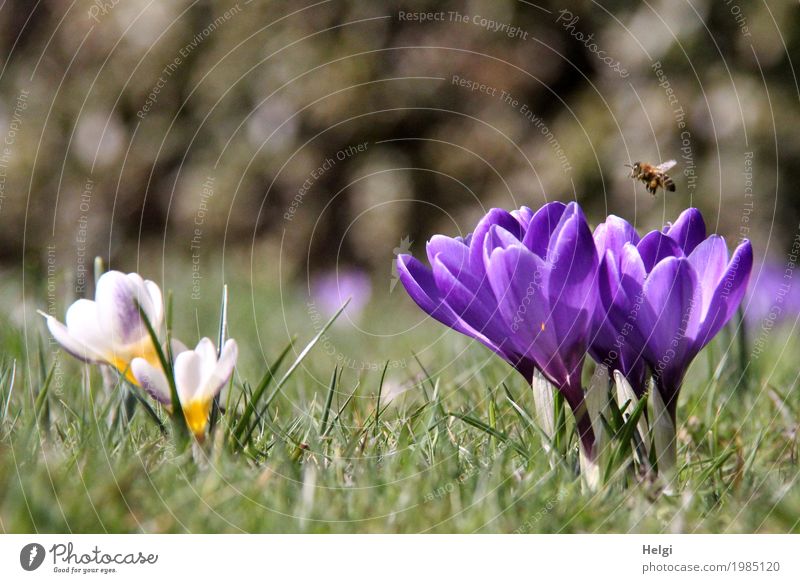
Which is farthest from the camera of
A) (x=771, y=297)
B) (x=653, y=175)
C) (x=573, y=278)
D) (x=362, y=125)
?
(x=362, y=125)

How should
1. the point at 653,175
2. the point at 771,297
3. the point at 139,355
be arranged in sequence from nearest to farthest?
the point at 139,355, the point at 653,175, the point at 771,297

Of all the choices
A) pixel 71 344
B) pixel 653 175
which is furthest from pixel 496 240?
pixel 653 175

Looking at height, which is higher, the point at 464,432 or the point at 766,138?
the point at 766,138

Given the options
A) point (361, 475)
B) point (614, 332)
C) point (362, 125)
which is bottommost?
point (361, 475)

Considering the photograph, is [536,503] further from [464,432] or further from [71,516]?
[71,516]

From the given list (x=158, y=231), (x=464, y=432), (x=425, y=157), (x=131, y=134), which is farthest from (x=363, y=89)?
(x=464, y=432)

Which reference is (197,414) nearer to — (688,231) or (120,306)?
(120,306)

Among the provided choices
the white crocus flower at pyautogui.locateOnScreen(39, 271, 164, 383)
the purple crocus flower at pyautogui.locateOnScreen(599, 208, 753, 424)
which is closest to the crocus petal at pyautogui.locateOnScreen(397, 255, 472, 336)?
the purple crocus flower at pyautogui.locateOnScreen(599, 208, 753, 424)
